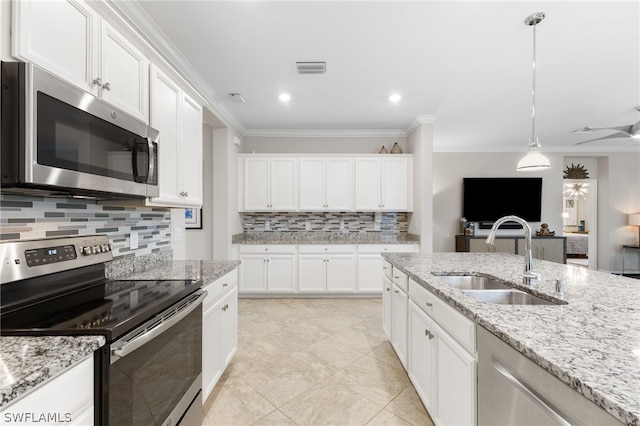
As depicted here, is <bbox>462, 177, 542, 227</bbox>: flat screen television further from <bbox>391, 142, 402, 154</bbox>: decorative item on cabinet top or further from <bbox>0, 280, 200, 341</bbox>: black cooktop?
<bbox>0, 280, 200, 341</bbox>: black cooktop

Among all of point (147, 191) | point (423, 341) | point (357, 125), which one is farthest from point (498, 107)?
point (147, 191)

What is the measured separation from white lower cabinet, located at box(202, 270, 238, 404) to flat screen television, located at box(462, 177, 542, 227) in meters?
5.57

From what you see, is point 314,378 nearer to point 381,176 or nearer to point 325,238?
point 325,238

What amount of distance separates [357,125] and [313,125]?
2.26 ft

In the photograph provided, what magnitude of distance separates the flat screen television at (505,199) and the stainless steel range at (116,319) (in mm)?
6137

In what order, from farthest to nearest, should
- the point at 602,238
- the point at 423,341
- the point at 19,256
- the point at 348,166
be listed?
the point at 602,238
the point at 348,166
the point at 423,341
the point at 19,256

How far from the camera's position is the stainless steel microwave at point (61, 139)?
1.01 metres

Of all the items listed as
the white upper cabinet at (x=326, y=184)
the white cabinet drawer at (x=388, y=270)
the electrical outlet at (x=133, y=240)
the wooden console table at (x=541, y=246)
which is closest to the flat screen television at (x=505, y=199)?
the wooden console table at (x=541, y=246)

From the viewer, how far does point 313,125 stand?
15.5 ft

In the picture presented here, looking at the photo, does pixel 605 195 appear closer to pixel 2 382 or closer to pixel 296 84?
pixel 296 84

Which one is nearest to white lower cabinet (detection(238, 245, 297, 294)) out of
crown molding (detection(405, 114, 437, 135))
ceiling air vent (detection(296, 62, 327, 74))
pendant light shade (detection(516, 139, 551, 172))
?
ceiling air vent (detection(296, 62, 327, 74))

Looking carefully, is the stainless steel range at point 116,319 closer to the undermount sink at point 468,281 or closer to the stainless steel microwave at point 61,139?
the stainless steel microwave at point 61,139

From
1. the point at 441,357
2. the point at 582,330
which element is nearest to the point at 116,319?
the point at 441,357

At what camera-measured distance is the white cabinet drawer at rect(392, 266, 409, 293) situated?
7.22ft
